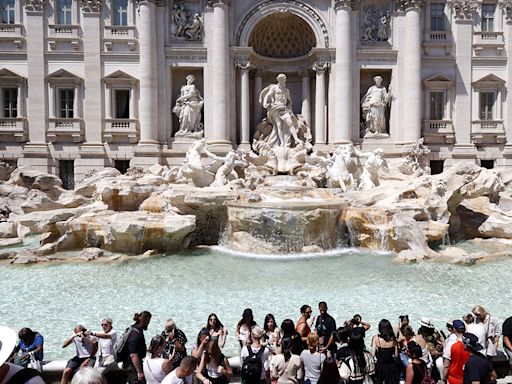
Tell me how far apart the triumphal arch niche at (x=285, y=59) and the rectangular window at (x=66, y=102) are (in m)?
7.91

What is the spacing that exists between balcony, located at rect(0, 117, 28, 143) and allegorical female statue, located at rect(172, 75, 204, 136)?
7012 millimetres

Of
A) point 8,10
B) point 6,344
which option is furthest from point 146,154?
point 6,344

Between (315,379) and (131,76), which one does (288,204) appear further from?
(131,76)

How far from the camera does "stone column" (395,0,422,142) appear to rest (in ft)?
59.5

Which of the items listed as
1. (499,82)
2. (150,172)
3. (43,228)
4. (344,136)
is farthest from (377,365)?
(499,82)

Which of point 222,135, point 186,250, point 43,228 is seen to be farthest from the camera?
point 222,135

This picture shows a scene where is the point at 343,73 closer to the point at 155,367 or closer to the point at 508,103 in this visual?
the point at 508,103

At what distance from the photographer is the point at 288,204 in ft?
38.1

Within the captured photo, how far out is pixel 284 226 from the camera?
443 inches

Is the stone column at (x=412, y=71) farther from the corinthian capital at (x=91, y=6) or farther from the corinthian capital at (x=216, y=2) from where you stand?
the corinthian capital at (x=91, y=6)

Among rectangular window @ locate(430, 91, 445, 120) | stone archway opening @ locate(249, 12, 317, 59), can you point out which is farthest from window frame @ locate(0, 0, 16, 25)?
rectangular window @ locate(430, 91, 445, 120)

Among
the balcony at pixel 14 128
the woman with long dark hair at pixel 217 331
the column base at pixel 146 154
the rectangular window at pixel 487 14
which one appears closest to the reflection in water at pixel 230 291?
the woman with long dark hair at pixel 217 331

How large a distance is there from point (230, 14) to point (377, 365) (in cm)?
1761

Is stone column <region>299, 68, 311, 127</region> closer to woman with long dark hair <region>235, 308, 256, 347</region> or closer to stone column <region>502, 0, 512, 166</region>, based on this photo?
stone column <region>502, 0, 512, 166</region>
